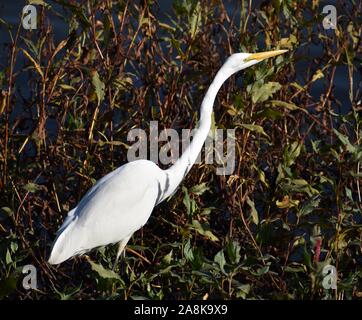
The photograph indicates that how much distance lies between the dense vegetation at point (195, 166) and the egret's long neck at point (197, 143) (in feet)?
0.17

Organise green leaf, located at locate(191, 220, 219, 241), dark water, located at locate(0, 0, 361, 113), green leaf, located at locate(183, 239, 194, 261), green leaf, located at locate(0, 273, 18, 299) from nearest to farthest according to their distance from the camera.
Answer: green leaf, located at locate(0, 273, 18, 299)
green leaf, located at locate(183, 239, 194, 261)
green leaf, located at locate(191, 220, 219, 241)
dark water, located at locate(0, 0, 361, 113)

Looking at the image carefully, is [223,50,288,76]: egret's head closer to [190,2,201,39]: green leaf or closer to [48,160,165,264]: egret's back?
[190,2,201,39]: green leaf

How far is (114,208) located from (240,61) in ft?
1.93

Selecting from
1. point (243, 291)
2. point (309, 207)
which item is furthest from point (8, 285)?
point (309, 207)

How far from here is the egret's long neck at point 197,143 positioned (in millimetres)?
3087

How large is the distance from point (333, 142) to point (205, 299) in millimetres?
949

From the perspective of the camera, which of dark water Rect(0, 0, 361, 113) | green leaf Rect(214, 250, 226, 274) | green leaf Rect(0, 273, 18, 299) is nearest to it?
green leaf Rect(0, 273, 18, 299)

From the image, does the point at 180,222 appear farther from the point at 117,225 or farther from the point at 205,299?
the point at 205,299

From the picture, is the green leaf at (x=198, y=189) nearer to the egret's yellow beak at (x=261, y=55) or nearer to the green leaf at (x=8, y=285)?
the egret's yellow beak at (x=261, y=55)

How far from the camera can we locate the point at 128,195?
10.4 ft

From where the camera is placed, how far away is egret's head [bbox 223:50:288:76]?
308 cm

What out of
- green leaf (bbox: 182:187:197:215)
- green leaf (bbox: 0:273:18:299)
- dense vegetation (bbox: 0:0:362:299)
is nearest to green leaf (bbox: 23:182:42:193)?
dense vegetation (bbox: 0:0:362:299)

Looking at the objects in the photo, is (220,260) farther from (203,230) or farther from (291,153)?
(291,153)

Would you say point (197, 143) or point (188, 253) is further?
point (197, 143)
